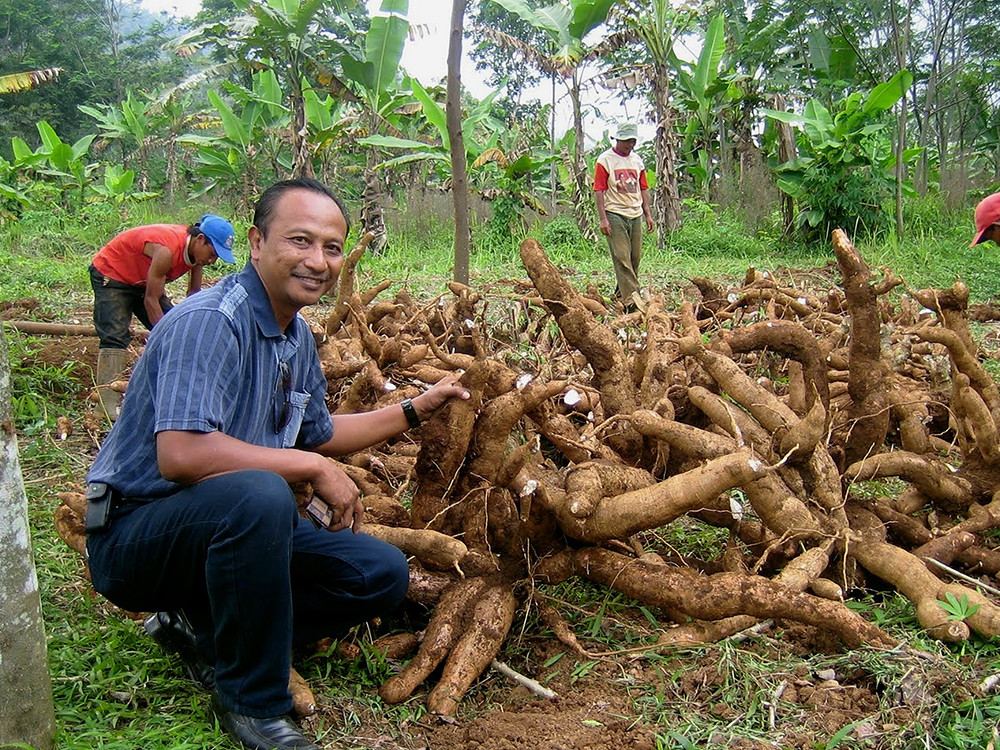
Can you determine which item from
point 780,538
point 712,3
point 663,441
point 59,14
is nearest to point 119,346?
point 663,441

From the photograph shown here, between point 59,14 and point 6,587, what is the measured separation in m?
30.4

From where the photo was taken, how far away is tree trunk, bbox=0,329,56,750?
5.18 ft

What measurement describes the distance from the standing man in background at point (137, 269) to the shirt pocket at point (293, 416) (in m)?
2.40

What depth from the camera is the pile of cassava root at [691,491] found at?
2.12 metres

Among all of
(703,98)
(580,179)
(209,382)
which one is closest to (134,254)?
(209,382)

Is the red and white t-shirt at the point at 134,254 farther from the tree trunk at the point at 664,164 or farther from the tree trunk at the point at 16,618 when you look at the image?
the tree trunk at the point at 664,164

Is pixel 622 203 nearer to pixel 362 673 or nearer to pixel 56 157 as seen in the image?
pixel 362 673

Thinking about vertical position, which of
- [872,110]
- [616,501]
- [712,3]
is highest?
[712,3]

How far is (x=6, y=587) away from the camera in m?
1.58

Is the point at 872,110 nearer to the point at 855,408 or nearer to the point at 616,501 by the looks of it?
the point at 855,408

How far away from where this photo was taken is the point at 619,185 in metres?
6.60

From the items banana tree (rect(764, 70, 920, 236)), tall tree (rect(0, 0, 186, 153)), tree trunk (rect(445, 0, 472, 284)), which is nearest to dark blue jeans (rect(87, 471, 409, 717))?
tree trunk (rect(445, 0, 472, 284))

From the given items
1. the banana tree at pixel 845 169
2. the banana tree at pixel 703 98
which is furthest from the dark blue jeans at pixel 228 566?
the banana tree at pixel 703 98

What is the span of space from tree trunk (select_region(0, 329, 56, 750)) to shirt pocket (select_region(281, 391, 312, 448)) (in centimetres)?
61
